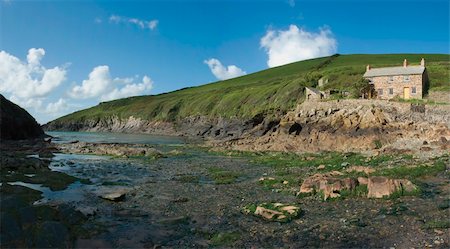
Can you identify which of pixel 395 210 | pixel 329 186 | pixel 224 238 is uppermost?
pixel 329 186

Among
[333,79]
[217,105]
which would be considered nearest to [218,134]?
[217,105]

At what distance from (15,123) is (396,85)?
7646 cm

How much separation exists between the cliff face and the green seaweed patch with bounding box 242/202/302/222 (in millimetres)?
62024

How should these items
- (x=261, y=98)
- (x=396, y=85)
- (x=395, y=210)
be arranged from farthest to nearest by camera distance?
1. (x=261, y=98)
2. (x=396, y=85)
3. (x=395, y=210)

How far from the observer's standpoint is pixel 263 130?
8700 centimetres

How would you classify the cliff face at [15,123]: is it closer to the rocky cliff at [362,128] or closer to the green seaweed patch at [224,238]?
the rocky cliff at [362,128]

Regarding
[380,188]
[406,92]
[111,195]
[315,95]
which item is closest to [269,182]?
[380,188]

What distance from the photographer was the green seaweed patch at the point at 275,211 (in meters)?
19.1

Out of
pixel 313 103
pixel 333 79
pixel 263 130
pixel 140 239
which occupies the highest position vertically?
pixel 333 79

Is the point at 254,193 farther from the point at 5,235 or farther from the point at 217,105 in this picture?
the point at 217,105

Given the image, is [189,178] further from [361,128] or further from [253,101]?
[253,101]

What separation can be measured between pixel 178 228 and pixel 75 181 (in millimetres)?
16516

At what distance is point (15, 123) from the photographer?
73438 mm

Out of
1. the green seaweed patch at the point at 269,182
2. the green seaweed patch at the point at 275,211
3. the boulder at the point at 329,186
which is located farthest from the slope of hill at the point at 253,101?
the green seaweed patch at the point at 275,211
